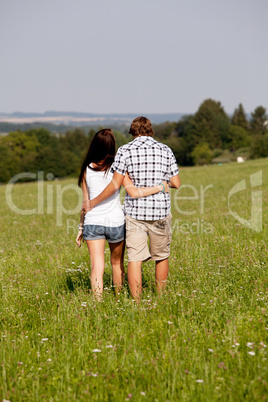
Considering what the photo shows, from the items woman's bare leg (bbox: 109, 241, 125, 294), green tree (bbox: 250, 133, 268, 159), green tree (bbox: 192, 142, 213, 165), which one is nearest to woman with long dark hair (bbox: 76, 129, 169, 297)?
woman's bare leg (bbox: 109, 241, 125, 294)

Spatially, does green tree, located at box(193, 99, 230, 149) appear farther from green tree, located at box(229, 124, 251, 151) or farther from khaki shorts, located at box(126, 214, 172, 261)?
khaki shorts, located at box(126, 214, 172, 261)

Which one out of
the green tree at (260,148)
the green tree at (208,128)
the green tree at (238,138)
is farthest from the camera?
the green tree at (238,138)

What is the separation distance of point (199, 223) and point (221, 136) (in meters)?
124

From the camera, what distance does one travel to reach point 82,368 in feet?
12.8

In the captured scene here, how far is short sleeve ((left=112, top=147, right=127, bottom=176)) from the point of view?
5.26 metres

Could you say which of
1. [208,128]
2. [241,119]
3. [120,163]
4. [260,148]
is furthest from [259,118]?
[120,163]

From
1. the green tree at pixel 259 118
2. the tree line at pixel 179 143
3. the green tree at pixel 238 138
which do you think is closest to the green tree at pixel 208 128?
the tree line at pixel 179 143

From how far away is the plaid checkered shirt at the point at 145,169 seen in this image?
17.3ft

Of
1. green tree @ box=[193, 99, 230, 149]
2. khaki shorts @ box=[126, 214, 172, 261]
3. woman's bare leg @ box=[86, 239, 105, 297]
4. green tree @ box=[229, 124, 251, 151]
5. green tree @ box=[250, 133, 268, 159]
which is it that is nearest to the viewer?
khaki shorts @ box=[126, 214, 172, 261]

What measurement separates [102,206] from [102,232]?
1.09ft

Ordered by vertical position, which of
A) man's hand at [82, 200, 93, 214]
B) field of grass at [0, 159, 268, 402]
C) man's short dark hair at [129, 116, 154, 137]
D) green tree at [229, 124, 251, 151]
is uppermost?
green tree at [229, 124, 251, 151]

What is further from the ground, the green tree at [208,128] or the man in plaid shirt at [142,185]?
the green tree at [208,128]

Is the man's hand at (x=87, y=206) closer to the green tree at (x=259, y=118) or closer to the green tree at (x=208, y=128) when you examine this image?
the green tree at (x=208, y=128)

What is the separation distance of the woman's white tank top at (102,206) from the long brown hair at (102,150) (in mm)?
93
